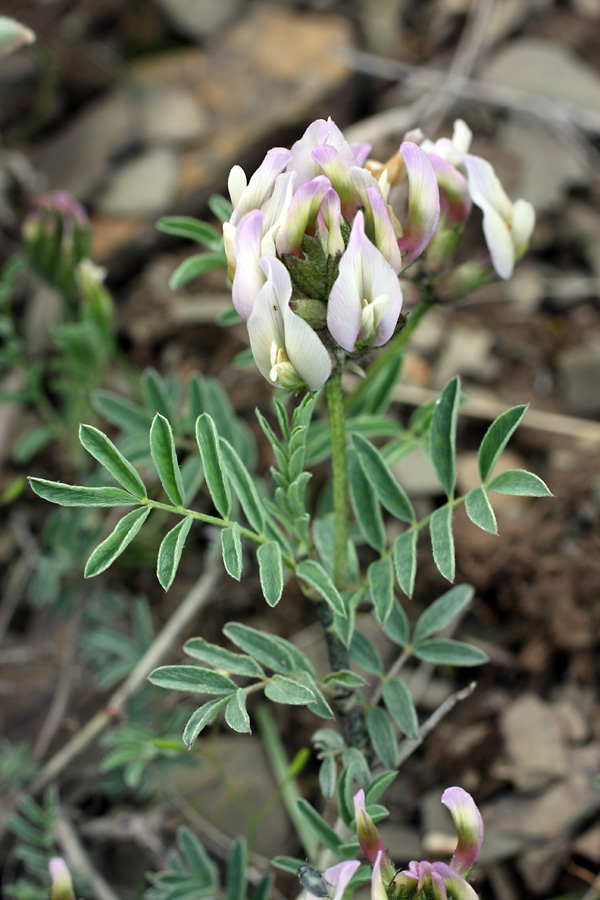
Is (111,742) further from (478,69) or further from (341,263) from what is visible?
(478,69)

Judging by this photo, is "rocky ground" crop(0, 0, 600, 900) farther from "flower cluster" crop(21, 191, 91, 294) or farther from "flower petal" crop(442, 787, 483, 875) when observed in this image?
"flower petal" crop(442, 787, 483, 875)

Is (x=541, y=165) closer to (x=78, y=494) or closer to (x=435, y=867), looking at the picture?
(x=78, y=494)

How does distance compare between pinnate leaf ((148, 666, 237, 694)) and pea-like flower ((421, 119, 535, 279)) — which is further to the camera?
pea-like flower ((421, 119, 535, 279))

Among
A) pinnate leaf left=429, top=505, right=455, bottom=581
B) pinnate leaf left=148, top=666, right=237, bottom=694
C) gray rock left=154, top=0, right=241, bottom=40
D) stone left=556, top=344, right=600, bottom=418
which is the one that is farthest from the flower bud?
gray rock left=154, top=0, right=241, bottom=40

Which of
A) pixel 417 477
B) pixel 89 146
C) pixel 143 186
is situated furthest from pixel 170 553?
pixel 89 146

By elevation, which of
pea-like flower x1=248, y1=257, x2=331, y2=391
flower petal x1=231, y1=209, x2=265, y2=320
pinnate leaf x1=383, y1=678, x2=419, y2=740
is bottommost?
pinnate leaf x1=383, y1=678, x2=419, y2=740

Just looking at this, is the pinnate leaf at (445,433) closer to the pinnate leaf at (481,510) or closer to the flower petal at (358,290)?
the pinnate leaf at (481,510)
